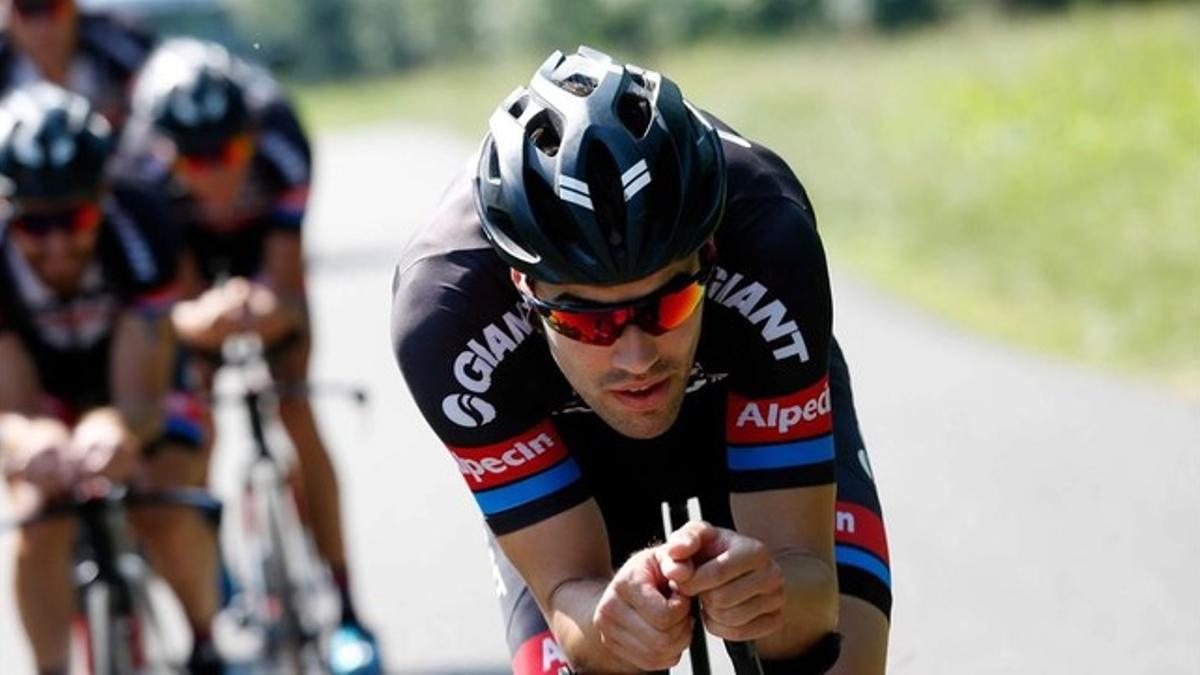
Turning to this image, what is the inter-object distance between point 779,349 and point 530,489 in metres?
0.51

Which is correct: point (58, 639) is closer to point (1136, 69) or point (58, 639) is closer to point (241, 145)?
point (241, 145)

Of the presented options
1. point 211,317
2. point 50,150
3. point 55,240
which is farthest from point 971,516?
point 50,150

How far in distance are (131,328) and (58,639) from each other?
0.93m

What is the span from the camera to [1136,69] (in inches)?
826

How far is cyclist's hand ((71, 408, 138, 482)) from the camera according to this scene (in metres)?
5.88

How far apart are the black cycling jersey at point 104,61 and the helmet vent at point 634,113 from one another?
493 centimetres

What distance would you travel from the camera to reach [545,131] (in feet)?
12.4

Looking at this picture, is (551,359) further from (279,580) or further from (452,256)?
(279,580)

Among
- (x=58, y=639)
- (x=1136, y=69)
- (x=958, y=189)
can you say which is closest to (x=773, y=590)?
(x=58, y=639)

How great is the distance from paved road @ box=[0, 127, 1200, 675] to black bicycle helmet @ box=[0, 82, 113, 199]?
2.32m

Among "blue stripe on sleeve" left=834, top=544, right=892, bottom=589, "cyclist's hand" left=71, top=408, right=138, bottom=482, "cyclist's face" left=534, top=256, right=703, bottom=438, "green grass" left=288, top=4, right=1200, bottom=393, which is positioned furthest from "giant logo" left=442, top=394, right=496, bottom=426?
"green grass" left=288, top=4, right=1200, bottom=393

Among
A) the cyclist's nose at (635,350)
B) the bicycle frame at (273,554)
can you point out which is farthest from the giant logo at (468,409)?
the bicycle frame at (273,554)

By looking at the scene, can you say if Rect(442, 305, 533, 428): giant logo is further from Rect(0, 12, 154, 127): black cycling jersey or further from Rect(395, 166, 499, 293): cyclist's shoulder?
Rect(0, 12, 154, 127): black cycling jersey

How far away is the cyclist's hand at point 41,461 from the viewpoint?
5.84 meters
